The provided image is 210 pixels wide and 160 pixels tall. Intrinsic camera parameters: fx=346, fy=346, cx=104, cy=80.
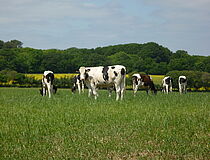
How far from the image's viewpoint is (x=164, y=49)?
354 ft

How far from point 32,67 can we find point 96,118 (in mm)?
81050

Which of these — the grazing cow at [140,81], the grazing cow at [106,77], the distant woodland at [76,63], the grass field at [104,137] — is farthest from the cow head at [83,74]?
the distant woodland at [76,63]

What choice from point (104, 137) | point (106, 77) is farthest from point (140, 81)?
point (104, 137)

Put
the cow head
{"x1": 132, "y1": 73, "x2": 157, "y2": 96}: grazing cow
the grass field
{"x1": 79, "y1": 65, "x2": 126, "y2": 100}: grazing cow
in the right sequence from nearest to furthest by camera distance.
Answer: the grass field
{"x1": 79, "y1": 65, "x2": 126, "y2": 100}: grazing cow
the cow head
{"x1": 132, "y1": 73, "x2": 157, "y2": 96}: grazing cow

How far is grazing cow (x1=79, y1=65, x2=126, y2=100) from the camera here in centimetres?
1970

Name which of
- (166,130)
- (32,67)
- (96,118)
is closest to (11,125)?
(96,118)

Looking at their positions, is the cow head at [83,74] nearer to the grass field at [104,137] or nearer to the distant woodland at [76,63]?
the grass field at [104,137]

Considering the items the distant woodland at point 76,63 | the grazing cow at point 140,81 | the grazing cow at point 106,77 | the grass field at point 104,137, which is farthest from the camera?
the distant woodland at point 76,63

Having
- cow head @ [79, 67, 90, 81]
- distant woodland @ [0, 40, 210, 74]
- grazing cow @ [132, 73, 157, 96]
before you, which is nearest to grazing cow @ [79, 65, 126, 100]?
cow head @ [79, 67, 90, 81]

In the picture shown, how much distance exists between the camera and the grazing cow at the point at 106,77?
19697 mm

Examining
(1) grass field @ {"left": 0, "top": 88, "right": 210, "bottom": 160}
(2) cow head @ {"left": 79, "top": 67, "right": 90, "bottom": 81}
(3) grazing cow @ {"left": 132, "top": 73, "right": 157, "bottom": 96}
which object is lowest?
(1) grass field @ {"left": 0, "top": 88, "right": 210, "bottom": 160}

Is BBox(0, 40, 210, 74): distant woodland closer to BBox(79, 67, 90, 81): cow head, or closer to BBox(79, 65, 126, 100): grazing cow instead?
BBox(79, 67, 90, 81): cow head

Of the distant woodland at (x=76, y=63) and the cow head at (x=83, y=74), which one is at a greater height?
the distant woodland at (x=76, y=63)

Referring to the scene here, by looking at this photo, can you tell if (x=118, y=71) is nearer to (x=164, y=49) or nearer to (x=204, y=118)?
(x=204, y=118)
